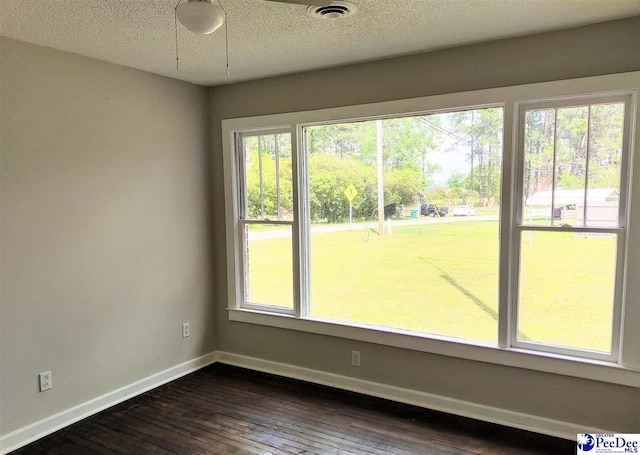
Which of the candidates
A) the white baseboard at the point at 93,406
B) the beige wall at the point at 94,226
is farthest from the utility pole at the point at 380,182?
the white baseboard at the point at 93,406

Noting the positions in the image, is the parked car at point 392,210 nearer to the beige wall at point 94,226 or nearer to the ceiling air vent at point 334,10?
the ceiling air vent at point 334,10

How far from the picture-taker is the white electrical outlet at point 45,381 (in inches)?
109

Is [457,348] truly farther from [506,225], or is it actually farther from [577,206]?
[577,206]

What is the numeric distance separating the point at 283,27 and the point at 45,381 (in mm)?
2668

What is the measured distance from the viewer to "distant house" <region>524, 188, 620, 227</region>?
100 inches

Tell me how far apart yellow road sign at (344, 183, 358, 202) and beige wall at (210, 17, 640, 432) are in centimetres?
64

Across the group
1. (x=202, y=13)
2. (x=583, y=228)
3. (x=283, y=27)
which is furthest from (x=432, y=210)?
(x=202, y=13)

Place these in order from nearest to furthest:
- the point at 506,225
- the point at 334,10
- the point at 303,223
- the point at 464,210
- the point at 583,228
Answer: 1. the point at 334,10
2. the point at 583,228
3. the point at 506,225
4. the point at 464,210
5. the point at 303,223

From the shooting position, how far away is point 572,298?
106 inches

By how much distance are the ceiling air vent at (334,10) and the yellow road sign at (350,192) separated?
1387mm

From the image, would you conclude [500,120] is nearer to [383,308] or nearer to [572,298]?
[572,298]

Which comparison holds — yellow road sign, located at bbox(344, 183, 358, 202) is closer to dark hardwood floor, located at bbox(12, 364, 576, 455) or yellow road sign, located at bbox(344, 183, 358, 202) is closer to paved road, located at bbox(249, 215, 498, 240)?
paved road, located at bbox(249, 215, 498, 240)

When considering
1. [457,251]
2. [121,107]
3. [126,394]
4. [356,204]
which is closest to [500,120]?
[457,251]

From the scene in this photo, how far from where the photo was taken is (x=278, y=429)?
2.85 meters
